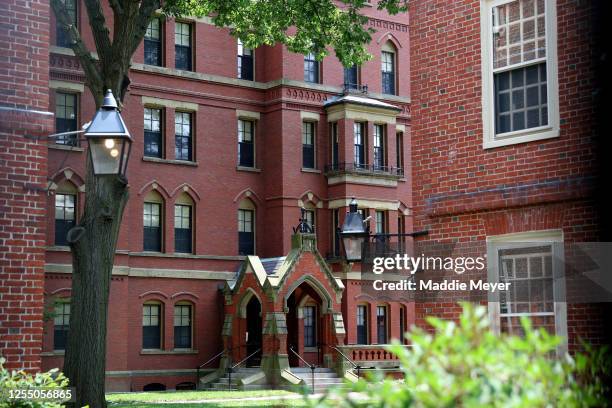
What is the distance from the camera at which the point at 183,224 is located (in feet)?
126

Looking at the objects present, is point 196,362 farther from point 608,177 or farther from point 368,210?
point 608,177

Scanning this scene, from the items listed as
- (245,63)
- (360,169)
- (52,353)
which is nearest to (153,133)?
(245,63)

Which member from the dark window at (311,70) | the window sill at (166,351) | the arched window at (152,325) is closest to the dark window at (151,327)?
the arched window at (152,325)

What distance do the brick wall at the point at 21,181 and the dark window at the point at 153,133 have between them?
22.8 m

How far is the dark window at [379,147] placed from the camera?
42.1 metres

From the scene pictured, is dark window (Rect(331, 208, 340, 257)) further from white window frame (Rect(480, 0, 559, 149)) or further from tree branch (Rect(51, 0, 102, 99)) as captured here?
white window frame (Rect(480, 0, 559, 149))

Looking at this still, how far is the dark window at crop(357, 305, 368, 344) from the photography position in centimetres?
4062

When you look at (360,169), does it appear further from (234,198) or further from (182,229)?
(182,229)

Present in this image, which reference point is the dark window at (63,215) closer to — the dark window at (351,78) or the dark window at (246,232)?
the dark window at (246,232)

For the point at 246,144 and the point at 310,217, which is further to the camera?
the point at 310,217

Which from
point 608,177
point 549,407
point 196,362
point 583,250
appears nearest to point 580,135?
point 583,250

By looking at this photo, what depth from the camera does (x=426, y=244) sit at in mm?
15375

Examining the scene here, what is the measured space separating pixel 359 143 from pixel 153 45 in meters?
9.34

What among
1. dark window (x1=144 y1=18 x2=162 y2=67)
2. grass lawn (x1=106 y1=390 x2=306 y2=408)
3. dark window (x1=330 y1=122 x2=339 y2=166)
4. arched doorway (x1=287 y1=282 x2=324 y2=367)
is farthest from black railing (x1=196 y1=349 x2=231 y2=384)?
dark window (x1=144 y1=18 x2=162 y2=67)
